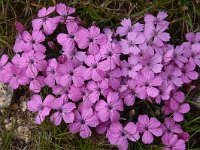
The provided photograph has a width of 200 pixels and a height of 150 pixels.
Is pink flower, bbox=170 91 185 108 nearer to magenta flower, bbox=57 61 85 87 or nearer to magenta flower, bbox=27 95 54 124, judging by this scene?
magenta flower, bbox=57 61 85 87

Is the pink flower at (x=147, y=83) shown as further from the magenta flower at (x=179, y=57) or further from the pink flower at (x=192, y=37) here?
the pink flower at (x=192, y=37)

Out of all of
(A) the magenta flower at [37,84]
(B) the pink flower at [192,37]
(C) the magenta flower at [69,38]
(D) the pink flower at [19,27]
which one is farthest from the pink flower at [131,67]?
(D) the pink flower at [19,27]

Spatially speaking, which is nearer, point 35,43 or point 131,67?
point 131,67

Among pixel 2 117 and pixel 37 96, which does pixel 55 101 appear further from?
pixel 2 117

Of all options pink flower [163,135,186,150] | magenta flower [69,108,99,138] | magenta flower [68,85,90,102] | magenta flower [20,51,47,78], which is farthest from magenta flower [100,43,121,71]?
pink flower [163,135,186,150]

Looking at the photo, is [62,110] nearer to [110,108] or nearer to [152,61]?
[110,108]

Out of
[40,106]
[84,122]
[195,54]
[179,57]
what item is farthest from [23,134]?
[195,54]
